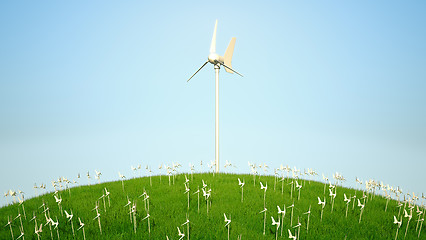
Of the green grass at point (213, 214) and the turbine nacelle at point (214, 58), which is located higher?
the turbine nacelle at point (214, 58)

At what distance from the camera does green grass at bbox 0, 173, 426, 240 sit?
10664 mm

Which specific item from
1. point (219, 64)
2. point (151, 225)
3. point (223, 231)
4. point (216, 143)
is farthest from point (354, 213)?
point (219, 64)

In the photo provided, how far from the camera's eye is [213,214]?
12.0 metres

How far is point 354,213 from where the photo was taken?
520 inches

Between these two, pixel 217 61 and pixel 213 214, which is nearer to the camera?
pixel 213 214

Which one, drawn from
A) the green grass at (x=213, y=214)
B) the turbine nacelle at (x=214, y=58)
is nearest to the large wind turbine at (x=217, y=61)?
the turbine nacelle at (x=214, y=58)

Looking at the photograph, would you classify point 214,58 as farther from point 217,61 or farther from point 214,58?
point 217,61

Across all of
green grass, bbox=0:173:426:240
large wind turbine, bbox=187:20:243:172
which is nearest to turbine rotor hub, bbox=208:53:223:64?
large wind turbine, bbox=187:20:243:172

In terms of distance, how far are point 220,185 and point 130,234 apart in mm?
6692

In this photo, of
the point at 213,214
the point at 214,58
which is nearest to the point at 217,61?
the point at 214,58

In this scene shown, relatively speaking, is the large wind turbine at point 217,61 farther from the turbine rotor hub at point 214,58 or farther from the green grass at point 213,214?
the green grass at point 213,214

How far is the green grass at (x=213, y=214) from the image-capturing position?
1066cm

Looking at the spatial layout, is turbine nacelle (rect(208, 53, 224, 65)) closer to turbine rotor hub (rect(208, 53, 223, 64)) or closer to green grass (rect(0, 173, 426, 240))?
turbine rotor hub (rect(208, 53, 223, 64))

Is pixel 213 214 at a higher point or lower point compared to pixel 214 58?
lower
